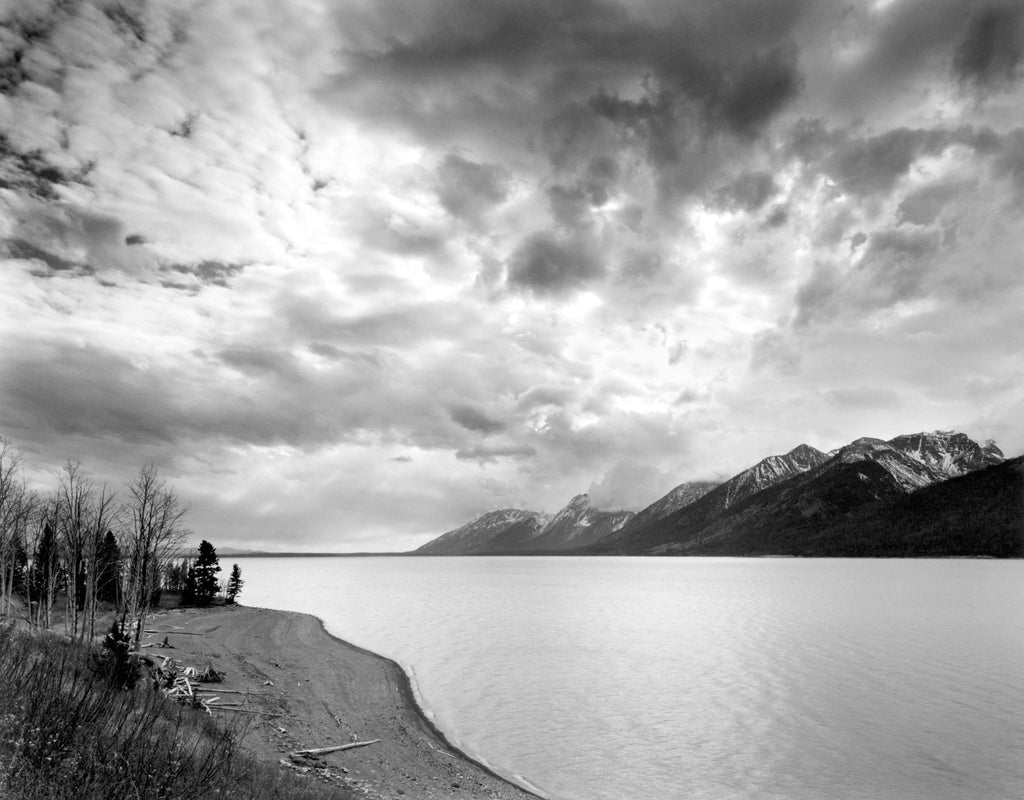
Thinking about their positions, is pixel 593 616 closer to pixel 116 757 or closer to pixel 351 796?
pixel 351 796

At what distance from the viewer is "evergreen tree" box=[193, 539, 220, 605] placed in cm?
9531

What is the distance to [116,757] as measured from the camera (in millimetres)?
11008

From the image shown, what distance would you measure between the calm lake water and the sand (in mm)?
2375

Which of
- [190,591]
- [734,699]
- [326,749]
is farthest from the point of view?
[190,591]

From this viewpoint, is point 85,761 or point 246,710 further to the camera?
point 246,710

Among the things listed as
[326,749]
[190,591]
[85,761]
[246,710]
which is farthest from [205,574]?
[85,761]

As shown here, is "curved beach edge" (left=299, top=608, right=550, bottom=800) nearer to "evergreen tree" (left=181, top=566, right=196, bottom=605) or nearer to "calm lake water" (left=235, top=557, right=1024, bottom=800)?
"calm lake water" (left=235, top=557, right=1024, bottom=800)

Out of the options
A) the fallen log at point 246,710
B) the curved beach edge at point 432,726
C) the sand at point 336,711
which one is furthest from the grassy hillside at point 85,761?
the fallen log at point 246,710

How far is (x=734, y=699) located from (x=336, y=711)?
26.8 metres

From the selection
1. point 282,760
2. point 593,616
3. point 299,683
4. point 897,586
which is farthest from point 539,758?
point 897,586

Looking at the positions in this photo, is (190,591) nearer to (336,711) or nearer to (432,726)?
(336,711)

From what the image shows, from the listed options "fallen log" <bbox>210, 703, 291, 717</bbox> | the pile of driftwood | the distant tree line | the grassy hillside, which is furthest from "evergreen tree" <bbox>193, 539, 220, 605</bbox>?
the grassy hillside

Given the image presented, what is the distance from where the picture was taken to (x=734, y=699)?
42.8 metres

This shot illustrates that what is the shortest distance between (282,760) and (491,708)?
17582 millimetres
